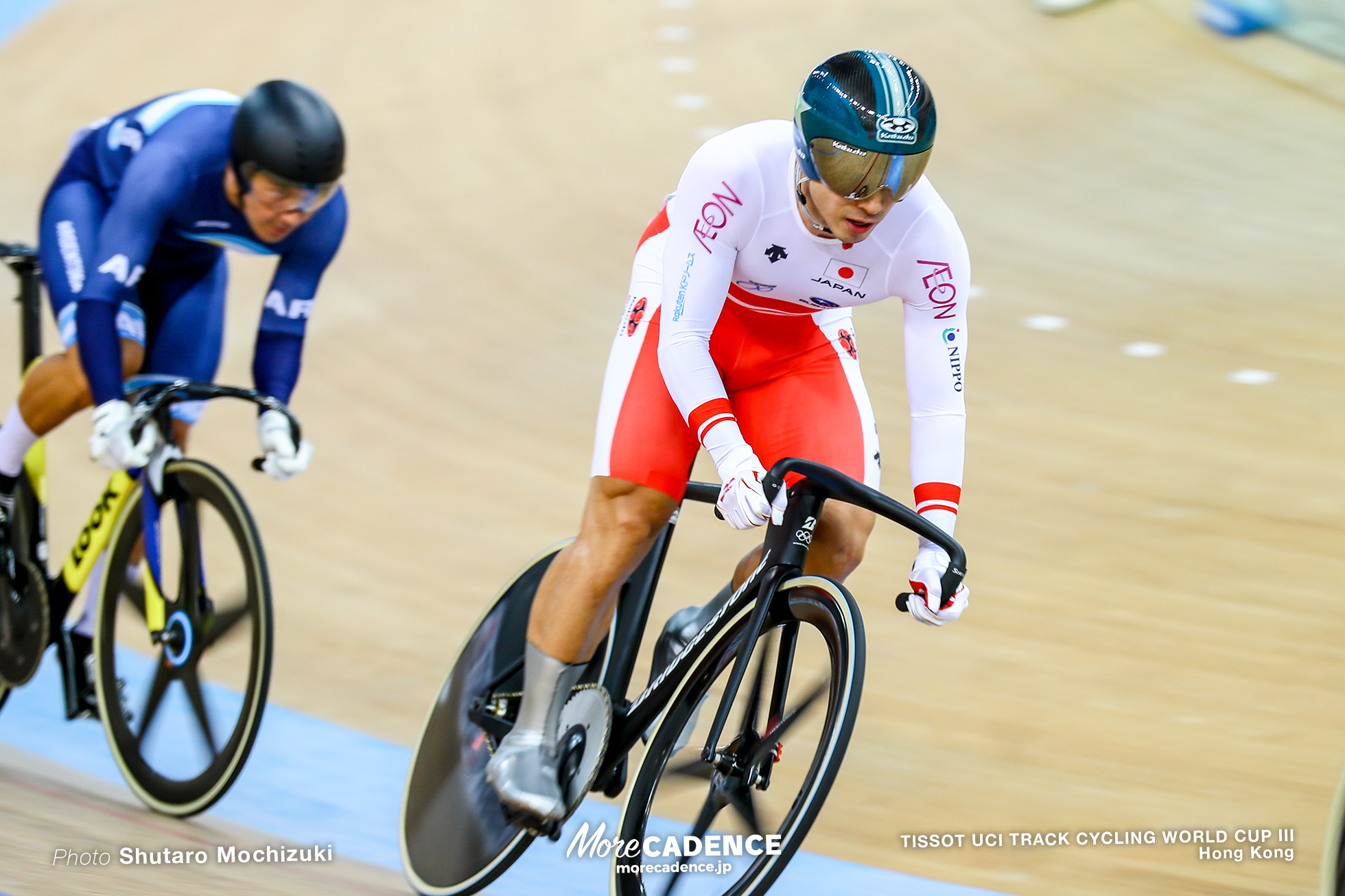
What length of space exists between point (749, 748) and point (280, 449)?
1.26m

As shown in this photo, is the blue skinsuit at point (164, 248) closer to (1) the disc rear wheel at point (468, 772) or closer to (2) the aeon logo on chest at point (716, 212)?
(1) the disc rear wheel at point (468, 772)

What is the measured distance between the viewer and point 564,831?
326 cm

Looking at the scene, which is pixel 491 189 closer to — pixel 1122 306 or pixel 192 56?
pixel 192 56

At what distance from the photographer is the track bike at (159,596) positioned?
2822 mm

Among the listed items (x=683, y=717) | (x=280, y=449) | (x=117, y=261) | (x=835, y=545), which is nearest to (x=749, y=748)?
(x=683, y=717)

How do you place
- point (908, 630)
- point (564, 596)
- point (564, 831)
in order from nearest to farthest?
point (564, 596)
point (564, 831)
point (908, 630)

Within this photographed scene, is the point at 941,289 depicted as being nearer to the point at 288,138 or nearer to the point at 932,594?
the point at 932,594

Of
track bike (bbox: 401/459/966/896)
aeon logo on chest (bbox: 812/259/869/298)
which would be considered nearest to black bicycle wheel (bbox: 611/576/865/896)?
track bike (bbox: 401/459/966/896)

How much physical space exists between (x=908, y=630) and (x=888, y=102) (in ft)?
7.83

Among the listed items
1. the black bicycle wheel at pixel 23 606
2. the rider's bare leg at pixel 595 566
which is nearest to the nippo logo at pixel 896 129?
the rider's bare leg at pixel 595 566

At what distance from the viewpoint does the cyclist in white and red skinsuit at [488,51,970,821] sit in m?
2.16

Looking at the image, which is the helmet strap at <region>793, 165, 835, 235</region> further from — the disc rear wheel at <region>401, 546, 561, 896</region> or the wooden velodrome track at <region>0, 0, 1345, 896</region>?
the wooden velodrome track at <region>0, 0, 1345, 896</region>

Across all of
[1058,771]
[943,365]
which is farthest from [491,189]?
[943,365]

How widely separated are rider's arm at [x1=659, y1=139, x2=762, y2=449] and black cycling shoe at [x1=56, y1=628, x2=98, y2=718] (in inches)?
67.6
